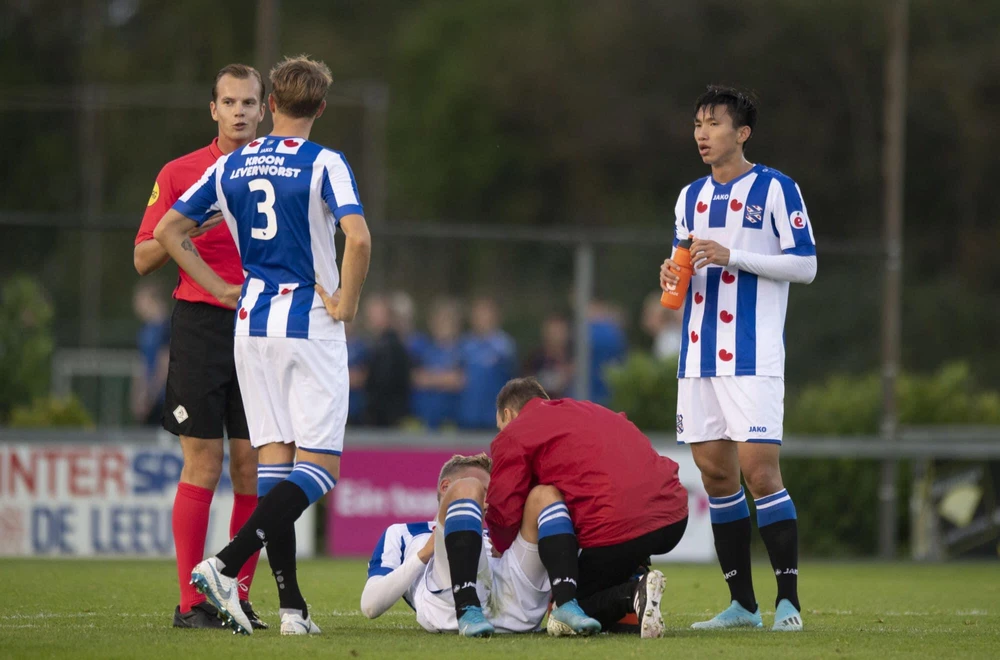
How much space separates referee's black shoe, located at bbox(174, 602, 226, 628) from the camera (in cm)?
637

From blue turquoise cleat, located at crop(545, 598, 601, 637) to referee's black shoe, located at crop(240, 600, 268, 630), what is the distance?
130 centimetres

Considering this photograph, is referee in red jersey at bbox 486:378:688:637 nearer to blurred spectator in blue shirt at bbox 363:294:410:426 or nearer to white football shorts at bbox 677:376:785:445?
white football shorts at bbox 677:376:785:445

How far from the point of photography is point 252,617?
257 inches

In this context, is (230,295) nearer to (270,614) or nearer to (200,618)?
(200,618)

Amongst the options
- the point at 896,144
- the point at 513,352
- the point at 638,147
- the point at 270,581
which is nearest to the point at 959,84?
the point at 638,147

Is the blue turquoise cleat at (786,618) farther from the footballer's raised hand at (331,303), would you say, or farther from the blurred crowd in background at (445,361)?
the blurred crowd in background at (445,361)

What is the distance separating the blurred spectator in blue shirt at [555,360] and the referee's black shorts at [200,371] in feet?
23.0

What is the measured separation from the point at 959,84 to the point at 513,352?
22.1 metres

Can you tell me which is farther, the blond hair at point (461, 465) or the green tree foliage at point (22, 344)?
the green tree foliage at point (22, 344)

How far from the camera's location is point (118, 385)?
45.3 ft

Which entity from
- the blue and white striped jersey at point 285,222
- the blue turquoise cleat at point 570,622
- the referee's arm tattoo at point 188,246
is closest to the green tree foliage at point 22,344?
the referee's arm tattoo at point 188,246

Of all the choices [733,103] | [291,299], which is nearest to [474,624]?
[291,299]

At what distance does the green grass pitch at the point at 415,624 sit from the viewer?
18.4 feet

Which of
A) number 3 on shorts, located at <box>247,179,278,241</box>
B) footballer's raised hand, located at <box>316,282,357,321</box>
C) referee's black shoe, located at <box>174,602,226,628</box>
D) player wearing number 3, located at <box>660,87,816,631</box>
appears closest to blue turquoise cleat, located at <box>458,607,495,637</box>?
referee's black shoe, located at <box>174,602,226,628</box>
